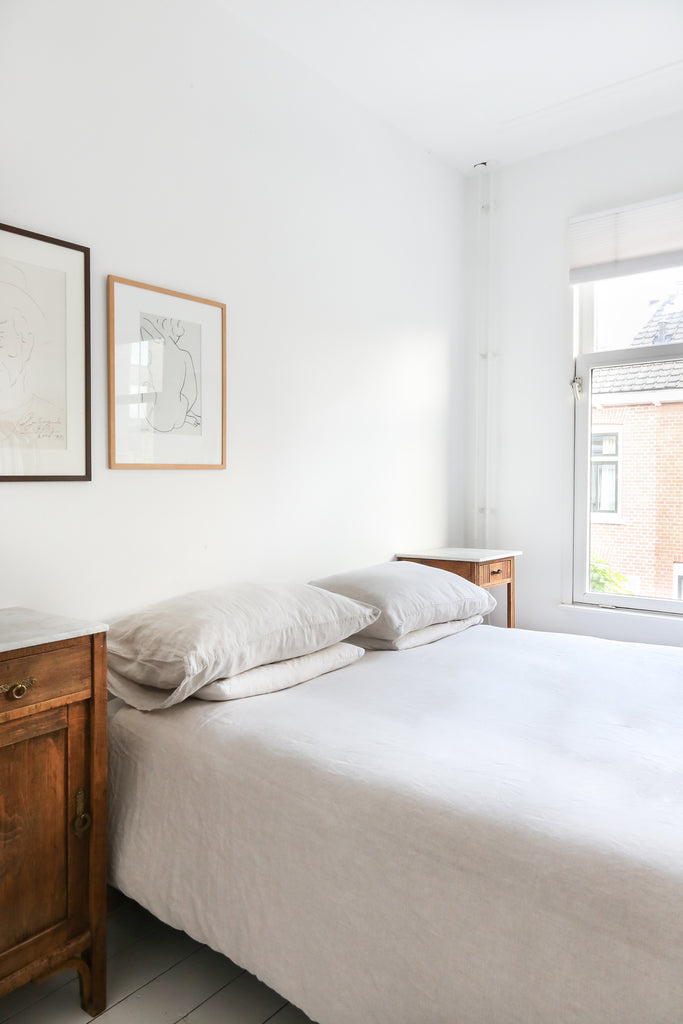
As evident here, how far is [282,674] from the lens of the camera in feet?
6.13

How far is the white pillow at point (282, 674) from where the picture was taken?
1714mm

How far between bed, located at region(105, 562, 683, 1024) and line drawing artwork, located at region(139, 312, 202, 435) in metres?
0.83

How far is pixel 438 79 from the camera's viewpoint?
9.12 ft

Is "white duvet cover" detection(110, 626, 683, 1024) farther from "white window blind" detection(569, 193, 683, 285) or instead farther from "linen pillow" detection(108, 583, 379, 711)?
"white window blind" detection(569, 193, 683, 285)

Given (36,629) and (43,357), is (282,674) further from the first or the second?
(43,357)

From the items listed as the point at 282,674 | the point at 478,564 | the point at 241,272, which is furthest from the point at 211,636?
the point at 478,564

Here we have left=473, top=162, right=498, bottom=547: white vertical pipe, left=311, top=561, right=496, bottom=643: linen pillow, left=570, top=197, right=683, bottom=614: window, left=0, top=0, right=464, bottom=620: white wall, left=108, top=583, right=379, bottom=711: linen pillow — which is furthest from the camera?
left=473, top=162, right=498, bottom=547: white vertical pipe

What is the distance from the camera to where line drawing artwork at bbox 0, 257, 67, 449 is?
1.75 meters

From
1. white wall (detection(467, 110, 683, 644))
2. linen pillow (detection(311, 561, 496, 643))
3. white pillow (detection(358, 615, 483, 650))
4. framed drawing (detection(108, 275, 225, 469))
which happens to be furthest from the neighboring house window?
framed drawing (detection(108, 275, 225, 469))

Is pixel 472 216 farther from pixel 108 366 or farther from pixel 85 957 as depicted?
pixel 85 957

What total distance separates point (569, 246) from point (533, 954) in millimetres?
3093

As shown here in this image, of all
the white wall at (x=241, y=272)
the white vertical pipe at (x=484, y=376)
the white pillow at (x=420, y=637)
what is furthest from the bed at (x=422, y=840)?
the white vertical pipe at (x=484, y=376)

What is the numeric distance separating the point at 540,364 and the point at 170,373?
201 centimetres

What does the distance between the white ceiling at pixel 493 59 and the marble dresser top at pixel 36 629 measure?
2.04 meters
